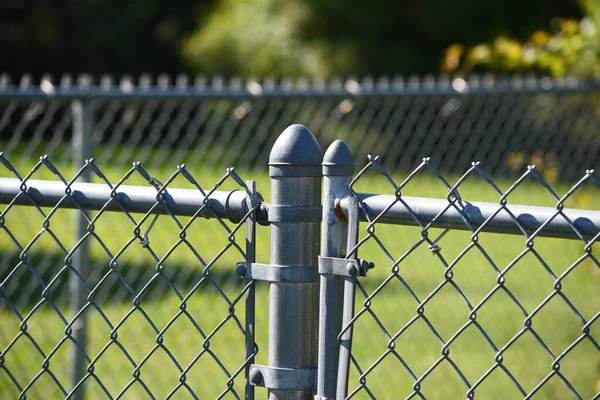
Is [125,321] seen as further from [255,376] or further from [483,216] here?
[483,216]

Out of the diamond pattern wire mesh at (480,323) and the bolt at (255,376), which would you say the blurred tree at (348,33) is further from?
the bolt at (255,376)

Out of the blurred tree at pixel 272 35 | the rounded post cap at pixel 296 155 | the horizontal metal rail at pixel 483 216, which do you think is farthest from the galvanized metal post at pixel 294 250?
the blurred tree at pixel 272 35

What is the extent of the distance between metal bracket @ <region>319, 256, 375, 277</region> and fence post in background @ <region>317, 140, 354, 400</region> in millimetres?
17

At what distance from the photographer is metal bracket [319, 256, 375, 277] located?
155 cm

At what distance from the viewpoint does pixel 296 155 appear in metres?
1.63

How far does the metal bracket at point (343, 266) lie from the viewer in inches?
61.2

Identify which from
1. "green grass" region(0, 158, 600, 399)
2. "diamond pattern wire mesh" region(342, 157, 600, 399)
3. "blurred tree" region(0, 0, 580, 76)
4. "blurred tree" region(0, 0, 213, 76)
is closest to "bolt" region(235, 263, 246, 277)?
"diamond pattern wire mesh" region(342, 157, 600, 399)

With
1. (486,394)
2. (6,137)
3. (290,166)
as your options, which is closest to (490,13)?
(6,137)

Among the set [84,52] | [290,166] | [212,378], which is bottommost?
[290,166]

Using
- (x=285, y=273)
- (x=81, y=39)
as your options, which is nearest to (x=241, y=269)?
(x=285, y=273)

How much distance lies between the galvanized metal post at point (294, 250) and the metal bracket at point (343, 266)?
0.22 feet

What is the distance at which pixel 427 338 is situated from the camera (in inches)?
201

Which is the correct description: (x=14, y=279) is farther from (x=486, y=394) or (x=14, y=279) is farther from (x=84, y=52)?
(x=84, y=52)

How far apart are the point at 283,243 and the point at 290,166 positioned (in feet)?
0.58
